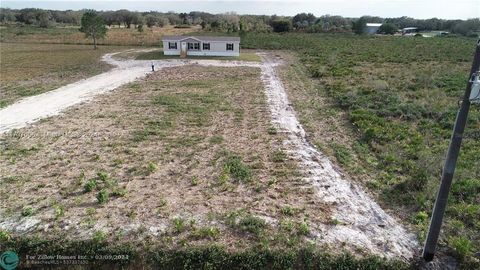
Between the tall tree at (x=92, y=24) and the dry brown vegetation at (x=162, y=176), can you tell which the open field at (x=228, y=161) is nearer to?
the dry brown vegetation at (x=162, y=176)

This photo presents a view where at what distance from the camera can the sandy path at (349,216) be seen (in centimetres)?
640

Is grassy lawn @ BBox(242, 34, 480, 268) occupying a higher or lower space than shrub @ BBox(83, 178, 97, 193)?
higher

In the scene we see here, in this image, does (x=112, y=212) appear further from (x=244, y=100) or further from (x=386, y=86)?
(x=386, y=86)

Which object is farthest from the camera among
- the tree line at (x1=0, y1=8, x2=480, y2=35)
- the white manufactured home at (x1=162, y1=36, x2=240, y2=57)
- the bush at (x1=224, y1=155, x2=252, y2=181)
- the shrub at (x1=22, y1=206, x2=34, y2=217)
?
the tree line at (x1=0, y1=8, x2=480, y2=35)

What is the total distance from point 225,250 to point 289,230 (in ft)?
4.84

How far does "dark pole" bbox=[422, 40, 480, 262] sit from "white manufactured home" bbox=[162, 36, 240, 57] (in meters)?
32.6

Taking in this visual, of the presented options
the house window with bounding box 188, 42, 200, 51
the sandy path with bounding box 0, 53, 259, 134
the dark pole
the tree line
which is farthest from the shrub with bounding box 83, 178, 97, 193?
the tree line

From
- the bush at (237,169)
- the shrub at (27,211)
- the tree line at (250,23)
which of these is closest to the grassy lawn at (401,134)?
the bush at (237,169)

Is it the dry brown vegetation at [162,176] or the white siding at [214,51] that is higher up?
the white siding at [214,51]

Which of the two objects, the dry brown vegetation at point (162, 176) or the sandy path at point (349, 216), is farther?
the dry brown vegetation at point (162, 176)

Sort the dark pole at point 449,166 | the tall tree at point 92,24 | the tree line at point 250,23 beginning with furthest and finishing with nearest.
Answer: the tree line at point 250,23 → the tall tree at point 92,24 → the dark pole at point 449,166

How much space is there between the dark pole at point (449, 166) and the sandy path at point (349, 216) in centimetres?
51

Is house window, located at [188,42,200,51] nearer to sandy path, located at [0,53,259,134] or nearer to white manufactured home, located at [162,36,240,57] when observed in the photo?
white manufactured home, located at [162,36,240,57]

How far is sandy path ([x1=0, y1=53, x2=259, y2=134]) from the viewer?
1458cm
